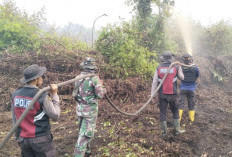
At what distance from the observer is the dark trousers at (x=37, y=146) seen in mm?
2562

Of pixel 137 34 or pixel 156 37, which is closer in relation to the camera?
pixel 137 34

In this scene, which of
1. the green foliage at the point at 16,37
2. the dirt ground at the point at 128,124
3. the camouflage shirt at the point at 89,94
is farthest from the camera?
the green foliage at the point at 16,37

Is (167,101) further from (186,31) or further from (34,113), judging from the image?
(186,31)

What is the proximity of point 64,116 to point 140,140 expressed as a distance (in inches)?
115

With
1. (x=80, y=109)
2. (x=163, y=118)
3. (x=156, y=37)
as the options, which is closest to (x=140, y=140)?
(x=163, y=118)

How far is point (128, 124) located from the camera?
18.6ft

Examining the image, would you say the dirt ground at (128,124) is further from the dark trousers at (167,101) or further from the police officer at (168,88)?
the dark trousers at (167,101)

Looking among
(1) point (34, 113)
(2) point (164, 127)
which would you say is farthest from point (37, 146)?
(2) point (164, 127)

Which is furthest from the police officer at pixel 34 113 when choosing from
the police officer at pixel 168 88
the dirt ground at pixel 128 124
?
the police officer at pixel 168 88

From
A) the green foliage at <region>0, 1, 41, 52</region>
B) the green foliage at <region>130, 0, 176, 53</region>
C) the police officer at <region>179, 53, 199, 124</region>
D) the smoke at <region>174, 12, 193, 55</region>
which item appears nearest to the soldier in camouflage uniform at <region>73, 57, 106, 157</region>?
the police officer at <region>179, 53, 199, 124</region>

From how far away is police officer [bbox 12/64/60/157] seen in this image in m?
2.49

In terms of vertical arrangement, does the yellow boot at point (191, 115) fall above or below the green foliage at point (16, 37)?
below

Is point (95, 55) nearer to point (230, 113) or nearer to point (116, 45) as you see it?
point (116, 45)

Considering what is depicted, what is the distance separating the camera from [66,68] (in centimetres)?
838
